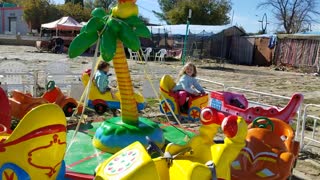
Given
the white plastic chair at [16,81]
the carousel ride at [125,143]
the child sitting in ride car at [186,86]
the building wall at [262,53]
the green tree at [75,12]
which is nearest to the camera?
the carousel ride at [125,143]

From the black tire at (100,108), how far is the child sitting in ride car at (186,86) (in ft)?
5.08

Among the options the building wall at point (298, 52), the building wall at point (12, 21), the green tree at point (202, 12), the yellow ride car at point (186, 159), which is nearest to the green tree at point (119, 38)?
the yellow ride car at point (186, 159)

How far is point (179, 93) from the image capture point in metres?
8.22

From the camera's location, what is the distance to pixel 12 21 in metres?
50.2

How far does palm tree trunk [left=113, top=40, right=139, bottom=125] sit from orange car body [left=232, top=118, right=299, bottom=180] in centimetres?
176

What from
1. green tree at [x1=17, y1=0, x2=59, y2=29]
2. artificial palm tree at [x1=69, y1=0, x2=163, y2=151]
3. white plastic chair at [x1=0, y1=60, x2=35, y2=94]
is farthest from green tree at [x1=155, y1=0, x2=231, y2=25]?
artificial palm tree at [x1=69, y1=0, x2=163, y2=151]

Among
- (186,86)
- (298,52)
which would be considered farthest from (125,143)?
(298,52)

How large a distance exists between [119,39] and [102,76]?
2.58 metres

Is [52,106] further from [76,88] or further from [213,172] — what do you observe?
[76,88]

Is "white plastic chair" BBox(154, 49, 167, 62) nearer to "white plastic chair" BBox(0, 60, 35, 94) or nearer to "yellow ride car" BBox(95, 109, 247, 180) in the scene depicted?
"white plastic chair" BBox(0, 60, 35, 94)

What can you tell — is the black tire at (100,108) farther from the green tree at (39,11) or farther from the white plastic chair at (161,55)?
the green tree at (39,11)

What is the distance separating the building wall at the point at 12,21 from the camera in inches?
1945

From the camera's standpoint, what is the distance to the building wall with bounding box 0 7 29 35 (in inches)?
1945

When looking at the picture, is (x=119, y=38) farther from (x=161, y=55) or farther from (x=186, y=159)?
(x=161, y=55)
